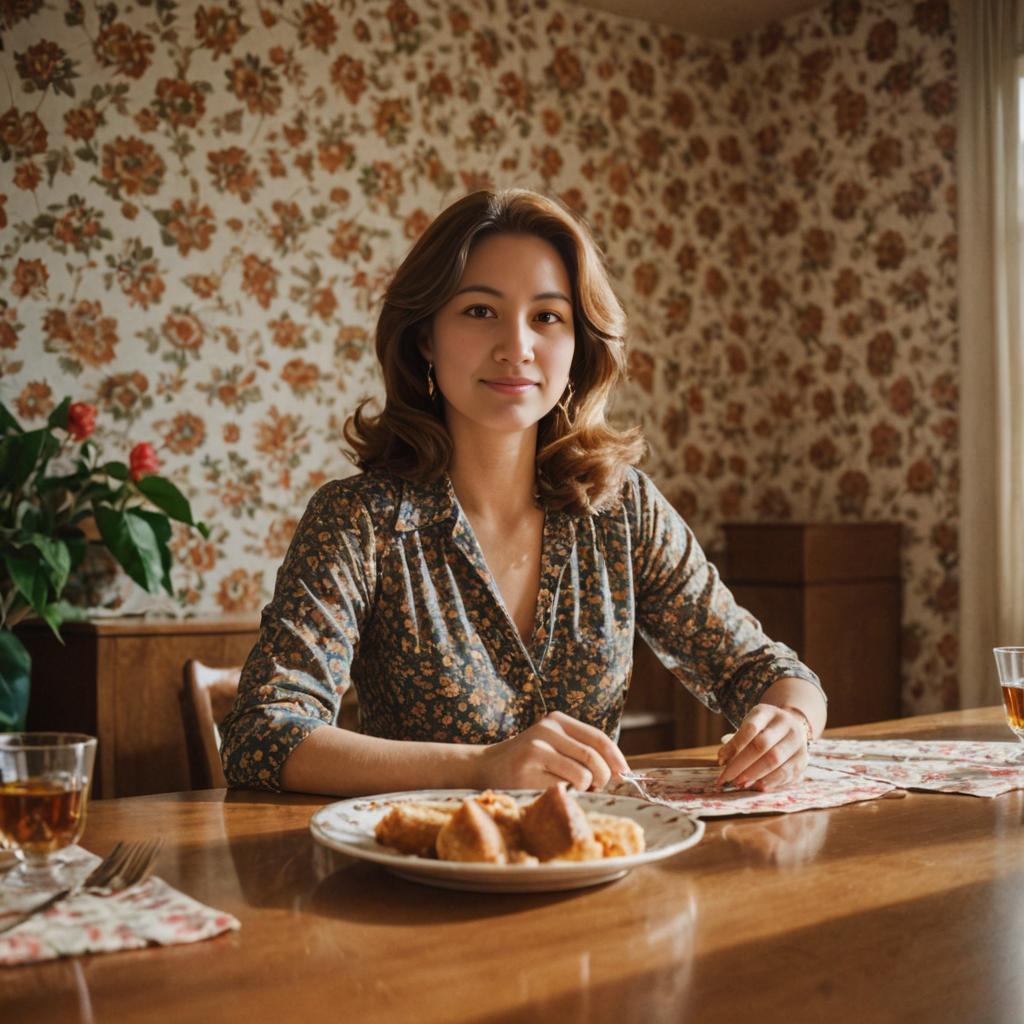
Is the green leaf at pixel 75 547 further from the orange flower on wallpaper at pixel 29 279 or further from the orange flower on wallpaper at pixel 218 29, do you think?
the orange flower on wallpaper at pixel 218 29

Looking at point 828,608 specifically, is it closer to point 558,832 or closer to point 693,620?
point 693,620

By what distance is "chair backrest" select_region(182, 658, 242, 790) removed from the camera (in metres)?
1.98

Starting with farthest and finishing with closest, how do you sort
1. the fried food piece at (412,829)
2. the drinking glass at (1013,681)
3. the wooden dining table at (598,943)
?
the drinking glass at (1013,681) < the fried food piece at (412,829) < the wooden dining table at (598,943)

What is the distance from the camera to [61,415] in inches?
125

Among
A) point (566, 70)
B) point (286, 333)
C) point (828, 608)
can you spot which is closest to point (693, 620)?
point (286, 333)

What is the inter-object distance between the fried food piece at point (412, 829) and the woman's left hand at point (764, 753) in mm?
442

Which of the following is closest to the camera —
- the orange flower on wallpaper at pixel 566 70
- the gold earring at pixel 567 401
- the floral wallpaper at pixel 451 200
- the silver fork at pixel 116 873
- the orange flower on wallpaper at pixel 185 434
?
the silver fork at pixel 116 873

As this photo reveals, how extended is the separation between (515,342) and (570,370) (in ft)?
0.73

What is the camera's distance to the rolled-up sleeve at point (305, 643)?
4.47 feet

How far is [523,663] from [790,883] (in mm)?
749

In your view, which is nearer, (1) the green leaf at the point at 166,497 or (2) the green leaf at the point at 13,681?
(2) the green leaf at the point at 13,681

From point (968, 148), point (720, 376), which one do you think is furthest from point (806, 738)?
point (720, 376)

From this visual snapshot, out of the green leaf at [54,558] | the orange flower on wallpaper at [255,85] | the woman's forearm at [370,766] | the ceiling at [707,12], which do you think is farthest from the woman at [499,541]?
the ceiling at [707,12]

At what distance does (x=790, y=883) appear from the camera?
38.9 inches
